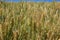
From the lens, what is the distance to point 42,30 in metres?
2.96

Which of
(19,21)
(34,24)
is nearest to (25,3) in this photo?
(19,21)

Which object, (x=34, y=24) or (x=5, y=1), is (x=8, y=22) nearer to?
(x=34, y=24)

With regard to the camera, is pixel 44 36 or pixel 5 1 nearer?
pixel 44 36

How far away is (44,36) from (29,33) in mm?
188

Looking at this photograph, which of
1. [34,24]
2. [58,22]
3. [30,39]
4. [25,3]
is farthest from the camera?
[25,3]

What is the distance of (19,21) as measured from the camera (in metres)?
3.31

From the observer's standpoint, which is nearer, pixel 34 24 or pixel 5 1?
pixel 34 24

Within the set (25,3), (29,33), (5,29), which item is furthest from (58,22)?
(25,3)

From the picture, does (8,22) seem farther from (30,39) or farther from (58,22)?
(58,22)

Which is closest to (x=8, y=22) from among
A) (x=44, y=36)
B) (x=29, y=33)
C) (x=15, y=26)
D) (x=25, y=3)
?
(x=15, y=26)

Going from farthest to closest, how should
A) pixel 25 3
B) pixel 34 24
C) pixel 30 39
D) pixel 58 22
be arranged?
pixel 25 3 → pixel 58 22 → pixel 34 24 → pixel 30 39

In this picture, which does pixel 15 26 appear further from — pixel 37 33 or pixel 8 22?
pixel 37 33

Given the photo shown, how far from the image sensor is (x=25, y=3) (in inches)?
176

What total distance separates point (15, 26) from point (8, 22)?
0.12 metres
